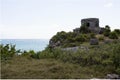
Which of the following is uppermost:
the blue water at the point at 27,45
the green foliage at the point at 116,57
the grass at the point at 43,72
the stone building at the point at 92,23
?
the stone building at the point at 92,23

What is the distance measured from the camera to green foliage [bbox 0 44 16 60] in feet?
30.5

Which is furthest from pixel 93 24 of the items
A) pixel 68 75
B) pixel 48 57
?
pixel 68 75

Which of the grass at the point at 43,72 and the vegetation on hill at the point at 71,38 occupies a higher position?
the vegetation on hill at the point at 71,38

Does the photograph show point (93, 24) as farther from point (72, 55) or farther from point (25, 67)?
point (25, 67)

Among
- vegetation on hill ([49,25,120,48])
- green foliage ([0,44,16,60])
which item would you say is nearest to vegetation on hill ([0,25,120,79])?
green foliage ([0,44,16,60])

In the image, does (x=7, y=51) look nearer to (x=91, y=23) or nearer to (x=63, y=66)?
(x=63, y=66)

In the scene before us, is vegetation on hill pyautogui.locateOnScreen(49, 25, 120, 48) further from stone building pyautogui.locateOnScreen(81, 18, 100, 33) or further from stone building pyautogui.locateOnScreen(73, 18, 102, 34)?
stone building pyautogui.locateOnScreen(81, 18, 100, 33)

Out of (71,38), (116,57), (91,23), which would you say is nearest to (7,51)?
→ (116,57)

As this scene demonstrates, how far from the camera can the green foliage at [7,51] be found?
9292 millimetres

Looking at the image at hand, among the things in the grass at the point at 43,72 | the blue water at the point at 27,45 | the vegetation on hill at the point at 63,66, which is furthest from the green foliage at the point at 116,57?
the blue water at the point at 27,45

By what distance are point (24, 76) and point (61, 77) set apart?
1.06 meters

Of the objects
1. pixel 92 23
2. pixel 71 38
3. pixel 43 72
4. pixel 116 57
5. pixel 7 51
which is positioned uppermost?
pixel 92 23

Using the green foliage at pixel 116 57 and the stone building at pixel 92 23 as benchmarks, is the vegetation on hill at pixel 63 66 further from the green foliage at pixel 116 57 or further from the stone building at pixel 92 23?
the stone building at pixel 92 23

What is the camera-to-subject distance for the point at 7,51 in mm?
9953
